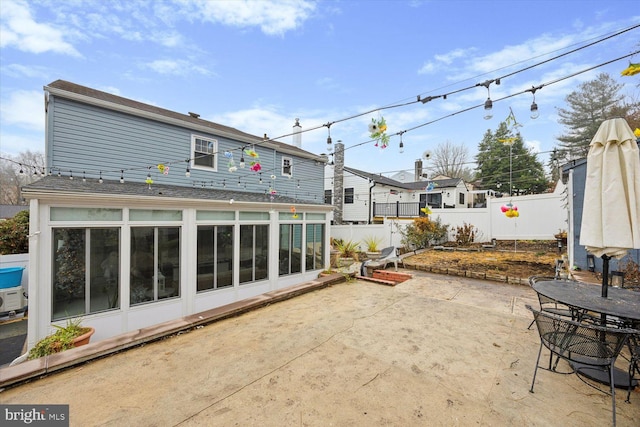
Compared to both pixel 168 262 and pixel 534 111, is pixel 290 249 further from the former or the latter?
pixel 534 111

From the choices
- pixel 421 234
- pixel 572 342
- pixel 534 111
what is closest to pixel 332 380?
pixel 572 342

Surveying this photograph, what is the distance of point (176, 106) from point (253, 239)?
7.36 metres

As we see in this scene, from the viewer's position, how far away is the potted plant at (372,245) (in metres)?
12.0

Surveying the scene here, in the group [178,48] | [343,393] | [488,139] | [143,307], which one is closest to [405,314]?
[343,393]

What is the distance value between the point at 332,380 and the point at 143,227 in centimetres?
467

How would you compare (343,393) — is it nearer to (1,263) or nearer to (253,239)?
(253,239)

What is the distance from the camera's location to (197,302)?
5.77 m

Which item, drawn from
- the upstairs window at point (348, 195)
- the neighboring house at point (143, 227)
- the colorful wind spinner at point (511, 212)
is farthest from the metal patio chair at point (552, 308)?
the upstairs window at point (348, 195)

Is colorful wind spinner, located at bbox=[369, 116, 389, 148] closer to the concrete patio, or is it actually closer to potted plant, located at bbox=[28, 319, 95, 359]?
the concrete patio

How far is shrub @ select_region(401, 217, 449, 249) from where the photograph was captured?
1156cm

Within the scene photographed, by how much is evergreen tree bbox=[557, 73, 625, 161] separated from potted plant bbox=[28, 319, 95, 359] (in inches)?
1081

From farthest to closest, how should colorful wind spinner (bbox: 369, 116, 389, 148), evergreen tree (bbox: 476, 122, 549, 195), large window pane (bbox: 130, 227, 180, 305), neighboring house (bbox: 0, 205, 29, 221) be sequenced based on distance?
1. evergreen tree (bbox: 476, 122, 549, 195)
2. neighboring house (bbox: 0, 205, 29, 221)
3. large window pane (bbox: 130, 227, 180, 305)
4. colorful wind spinner (bbox: 369, 116, 389, 148)

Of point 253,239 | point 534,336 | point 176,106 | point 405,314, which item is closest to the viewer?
point 534,336

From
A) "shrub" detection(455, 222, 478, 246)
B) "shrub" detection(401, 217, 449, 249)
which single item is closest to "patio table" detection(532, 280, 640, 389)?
"shrub" detection(401, 217, 449, 249)
